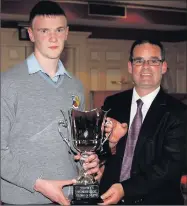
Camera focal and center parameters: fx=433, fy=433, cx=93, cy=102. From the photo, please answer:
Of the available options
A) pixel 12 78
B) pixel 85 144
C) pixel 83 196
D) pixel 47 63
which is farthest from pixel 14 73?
pixel 83 196

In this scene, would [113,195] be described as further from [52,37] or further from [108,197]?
[52,37]

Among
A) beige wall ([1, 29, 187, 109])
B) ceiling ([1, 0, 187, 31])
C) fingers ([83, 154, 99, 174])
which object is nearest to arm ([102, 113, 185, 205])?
fingers ([83, 154, 99, 174])

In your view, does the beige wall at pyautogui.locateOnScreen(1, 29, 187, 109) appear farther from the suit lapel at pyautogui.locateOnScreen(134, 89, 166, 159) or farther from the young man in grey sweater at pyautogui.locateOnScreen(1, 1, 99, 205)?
the young man in grey sweater at pyautogui.locateOnScreen(1, 1, 99, 205)

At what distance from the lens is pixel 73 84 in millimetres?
1686

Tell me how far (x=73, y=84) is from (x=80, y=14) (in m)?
4.67

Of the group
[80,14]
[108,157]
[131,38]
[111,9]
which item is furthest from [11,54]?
[108,157]

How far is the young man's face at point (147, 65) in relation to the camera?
1.81 meters

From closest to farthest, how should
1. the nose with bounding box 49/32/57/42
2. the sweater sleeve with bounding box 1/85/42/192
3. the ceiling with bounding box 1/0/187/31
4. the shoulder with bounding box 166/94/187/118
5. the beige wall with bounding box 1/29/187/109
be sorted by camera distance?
the sweater sleeve with bounding box 1/85/42/192, the nose with bounding box 49/32/57/42, the shoulder with bounding box 166/94/187/118, the ceiling with bounding box 1/0/187/31, the beige wall with bounding box 1/29/187/109

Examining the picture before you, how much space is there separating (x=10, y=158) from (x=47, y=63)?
0.39 metres

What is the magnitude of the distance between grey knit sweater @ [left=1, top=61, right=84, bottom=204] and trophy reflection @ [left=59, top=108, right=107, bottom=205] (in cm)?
4

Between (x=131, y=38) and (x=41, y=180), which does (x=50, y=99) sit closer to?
(x=41, y=180)

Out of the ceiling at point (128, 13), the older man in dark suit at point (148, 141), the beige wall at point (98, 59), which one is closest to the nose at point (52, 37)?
the older man in dark suit at point (148, 141)

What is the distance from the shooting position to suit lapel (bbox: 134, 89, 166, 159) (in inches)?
70.2

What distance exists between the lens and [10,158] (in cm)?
145
